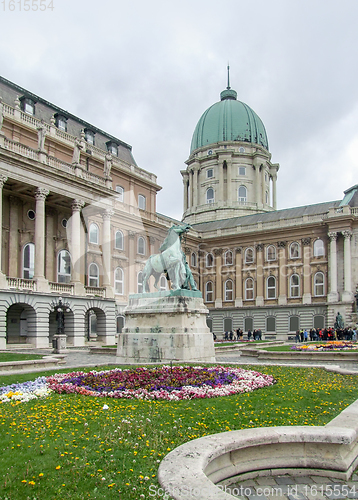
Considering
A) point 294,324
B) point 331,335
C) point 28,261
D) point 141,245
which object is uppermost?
point 141,245

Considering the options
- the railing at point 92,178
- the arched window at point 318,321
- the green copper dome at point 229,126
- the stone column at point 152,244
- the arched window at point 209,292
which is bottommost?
the arched window at point 318,321

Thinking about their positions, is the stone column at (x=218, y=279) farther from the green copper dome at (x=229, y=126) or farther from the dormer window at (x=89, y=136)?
the green copper dome at (x=229, y=126)

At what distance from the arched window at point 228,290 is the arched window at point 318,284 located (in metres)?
12.7

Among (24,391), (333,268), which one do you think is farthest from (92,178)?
(24,391)

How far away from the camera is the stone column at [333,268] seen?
191ft

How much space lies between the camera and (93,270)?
49.2 m

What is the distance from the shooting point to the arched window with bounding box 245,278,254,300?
66500 mm

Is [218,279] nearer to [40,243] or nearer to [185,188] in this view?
[185,188]

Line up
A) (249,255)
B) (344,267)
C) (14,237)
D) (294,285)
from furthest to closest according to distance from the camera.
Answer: (249,255), (294,285), (344,267), (14,237)

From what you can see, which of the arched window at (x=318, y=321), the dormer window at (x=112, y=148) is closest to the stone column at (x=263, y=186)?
the arched window at (x=318, y=321)

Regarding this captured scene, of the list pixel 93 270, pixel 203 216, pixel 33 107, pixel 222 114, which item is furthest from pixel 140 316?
pixel 222 114

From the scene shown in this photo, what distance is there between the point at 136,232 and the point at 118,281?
6.88 m

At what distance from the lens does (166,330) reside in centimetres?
1952

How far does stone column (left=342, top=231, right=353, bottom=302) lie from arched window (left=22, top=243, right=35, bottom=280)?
124 ft
